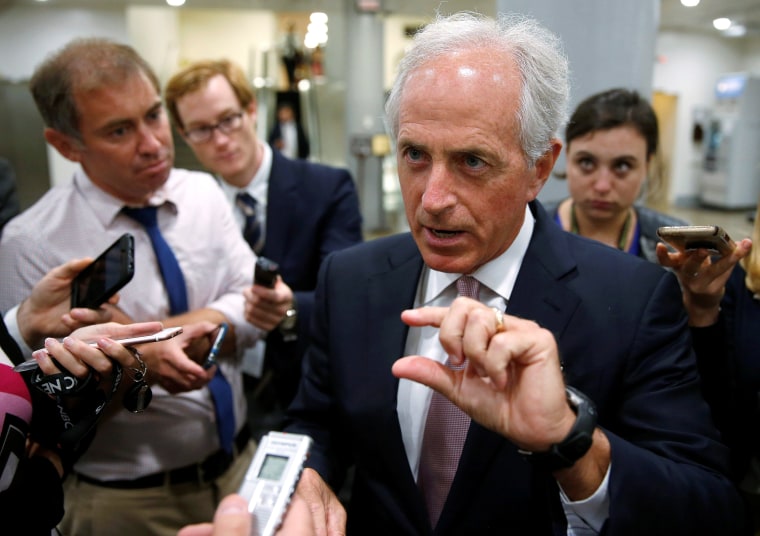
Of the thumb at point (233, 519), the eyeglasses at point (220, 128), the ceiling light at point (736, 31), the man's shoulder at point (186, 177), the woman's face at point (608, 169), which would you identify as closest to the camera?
the thumb at point (233, 519)

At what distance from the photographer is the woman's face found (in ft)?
6.77

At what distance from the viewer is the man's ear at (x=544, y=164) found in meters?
1.27

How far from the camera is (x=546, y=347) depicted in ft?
2.92

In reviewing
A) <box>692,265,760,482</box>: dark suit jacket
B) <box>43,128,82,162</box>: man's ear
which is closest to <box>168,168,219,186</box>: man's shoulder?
<box>43,128,82,162</box>: man's ear

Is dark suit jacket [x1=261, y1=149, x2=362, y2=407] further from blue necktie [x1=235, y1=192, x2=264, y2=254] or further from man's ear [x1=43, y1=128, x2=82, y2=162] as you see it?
man's ear [x1=43, y1=128, x2=82, y2=162]

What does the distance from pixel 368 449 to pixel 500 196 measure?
0.62 metres

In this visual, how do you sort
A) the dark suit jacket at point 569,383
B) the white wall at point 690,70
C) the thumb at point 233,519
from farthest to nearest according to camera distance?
the white wall at point 690,70 → the dark suit jacket at point 569,383 → the thumb at point 233,519

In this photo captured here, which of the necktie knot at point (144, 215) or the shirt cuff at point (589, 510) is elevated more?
the necktie knot at point (144, 215)

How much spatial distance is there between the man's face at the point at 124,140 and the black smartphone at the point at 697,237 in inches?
52.7

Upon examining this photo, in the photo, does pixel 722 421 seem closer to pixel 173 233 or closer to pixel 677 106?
pixel 173 233

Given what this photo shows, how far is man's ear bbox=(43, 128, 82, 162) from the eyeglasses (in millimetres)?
815

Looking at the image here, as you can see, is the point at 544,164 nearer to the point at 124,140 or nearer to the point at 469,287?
the point at 469,287

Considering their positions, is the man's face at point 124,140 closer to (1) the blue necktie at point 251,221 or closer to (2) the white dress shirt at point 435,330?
(1) the blue necktie at point 251,221

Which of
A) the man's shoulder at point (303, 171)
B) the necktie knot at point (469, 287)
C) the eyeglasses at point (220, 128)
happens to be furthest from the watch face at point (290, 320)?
the eyeglasses at point (220, 128)
